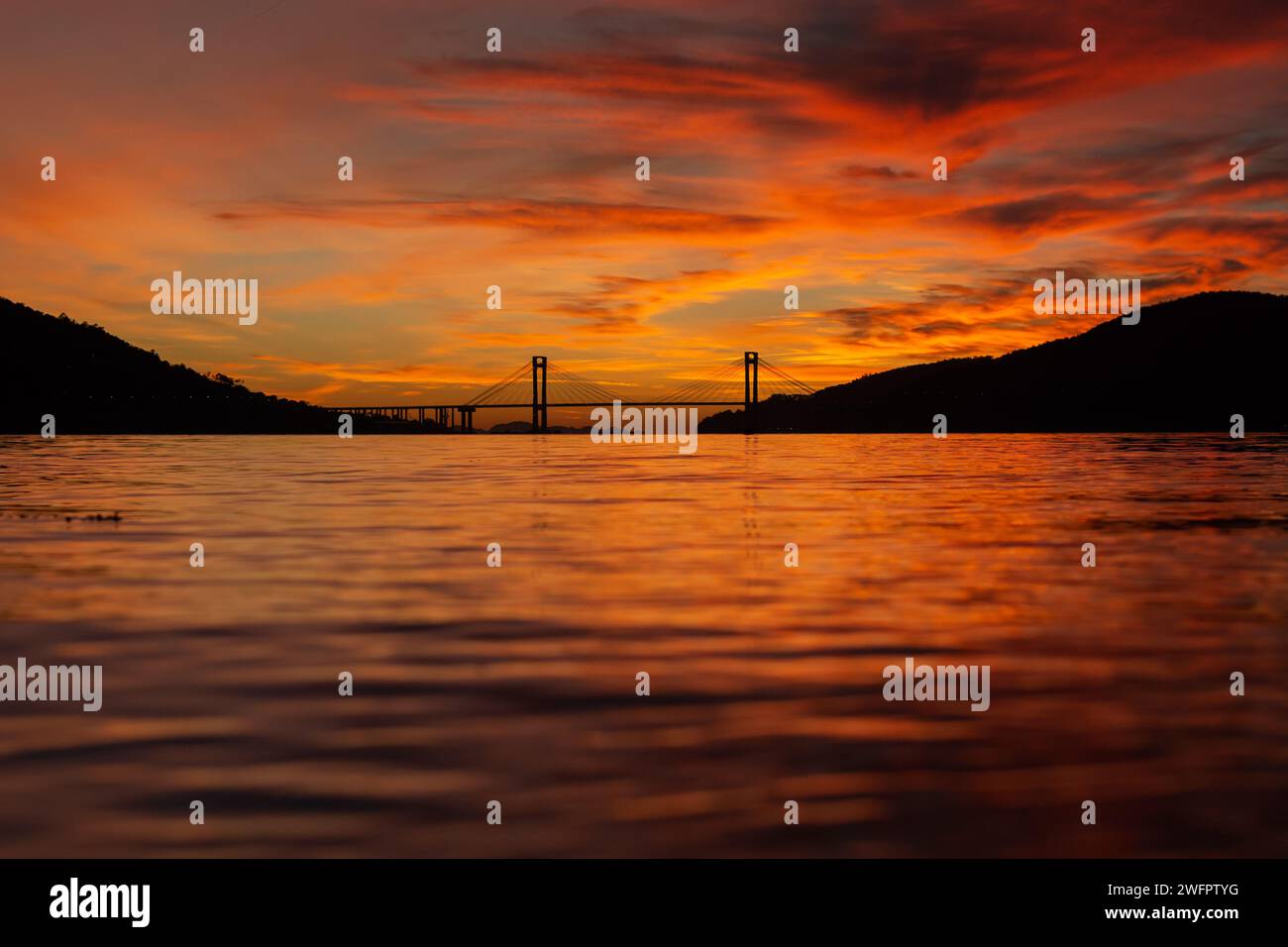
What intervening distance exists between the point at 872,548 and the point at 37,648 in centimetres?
1082

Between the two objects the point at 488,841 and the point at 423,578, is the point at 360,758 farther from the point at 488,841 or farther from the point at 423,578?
the point at 423,578

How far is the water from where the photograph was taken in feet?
17.4

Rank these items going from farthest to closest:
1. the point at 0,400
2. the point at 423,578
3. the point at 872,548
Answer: the point at 0,400 < the point at 872,548 < the point at 423,578

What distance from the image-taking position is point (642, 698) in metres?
Answer: 7.79

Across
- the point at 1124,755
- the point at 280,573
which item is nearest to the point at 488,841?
the point at 1124,755

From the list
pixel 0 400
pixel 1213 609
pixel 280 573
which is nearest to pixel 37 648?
pixel 280 573

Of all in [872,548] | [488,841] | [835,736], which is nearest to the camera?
[488,841]

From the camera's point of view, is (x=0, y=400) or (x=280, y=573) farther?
(x=0, y=400)

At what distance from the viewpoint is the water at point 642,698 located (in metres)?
5.30

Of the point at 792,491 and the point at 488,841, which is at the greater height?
the point at 792,491

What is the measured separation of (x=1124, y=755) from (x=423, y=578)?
29.3 ft

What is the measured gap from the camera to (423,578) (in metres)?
13.8
